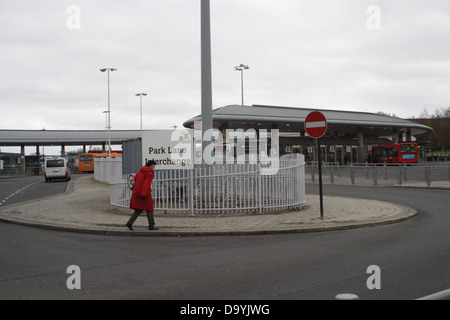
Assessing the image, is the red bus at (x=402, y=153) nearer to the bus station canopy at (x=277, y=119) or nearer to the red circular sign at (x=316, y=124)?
the bus station canopy at (x=277, y=119)

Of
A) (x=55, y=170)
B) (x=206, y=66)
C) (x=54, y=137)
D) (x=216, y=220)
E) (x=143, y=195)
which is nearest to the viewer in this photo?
(x=143, y=195)

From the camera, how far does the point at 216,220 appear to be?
10.4m

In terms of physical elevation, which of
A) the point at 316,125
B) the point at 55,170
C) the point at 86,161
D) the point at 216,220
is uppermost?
the point at 316,125

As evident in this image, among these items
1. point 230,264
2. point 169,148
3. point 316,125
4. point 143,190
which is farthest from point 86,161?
point 230,264

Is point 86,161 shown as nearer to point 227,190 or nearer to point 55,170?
point 55,170

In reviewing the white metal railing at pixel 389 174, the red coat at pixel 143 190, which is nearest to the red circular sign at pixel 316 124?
the red coat at pixel 143 190

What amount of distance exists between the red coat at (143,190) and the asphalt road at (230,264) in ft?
2.55

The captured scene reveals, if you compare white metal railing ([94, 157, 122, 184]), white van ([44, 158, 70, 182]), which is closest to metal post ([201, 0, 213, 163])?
white metal railing ([94, 157, 122, 184])

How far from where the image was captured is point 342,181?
28.1 metres

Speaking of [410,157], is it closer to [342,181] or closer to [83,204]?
[342,181]

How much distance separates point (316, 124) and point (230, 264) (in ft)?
17.1

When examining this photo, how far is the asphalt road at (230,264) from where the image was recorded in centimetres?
491

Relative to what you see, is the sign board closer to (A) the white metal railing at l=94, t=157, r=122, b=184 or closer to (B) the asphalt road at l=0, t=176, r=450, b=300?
(B) the asphalt road at l=0, t=176, r=450, b=300
